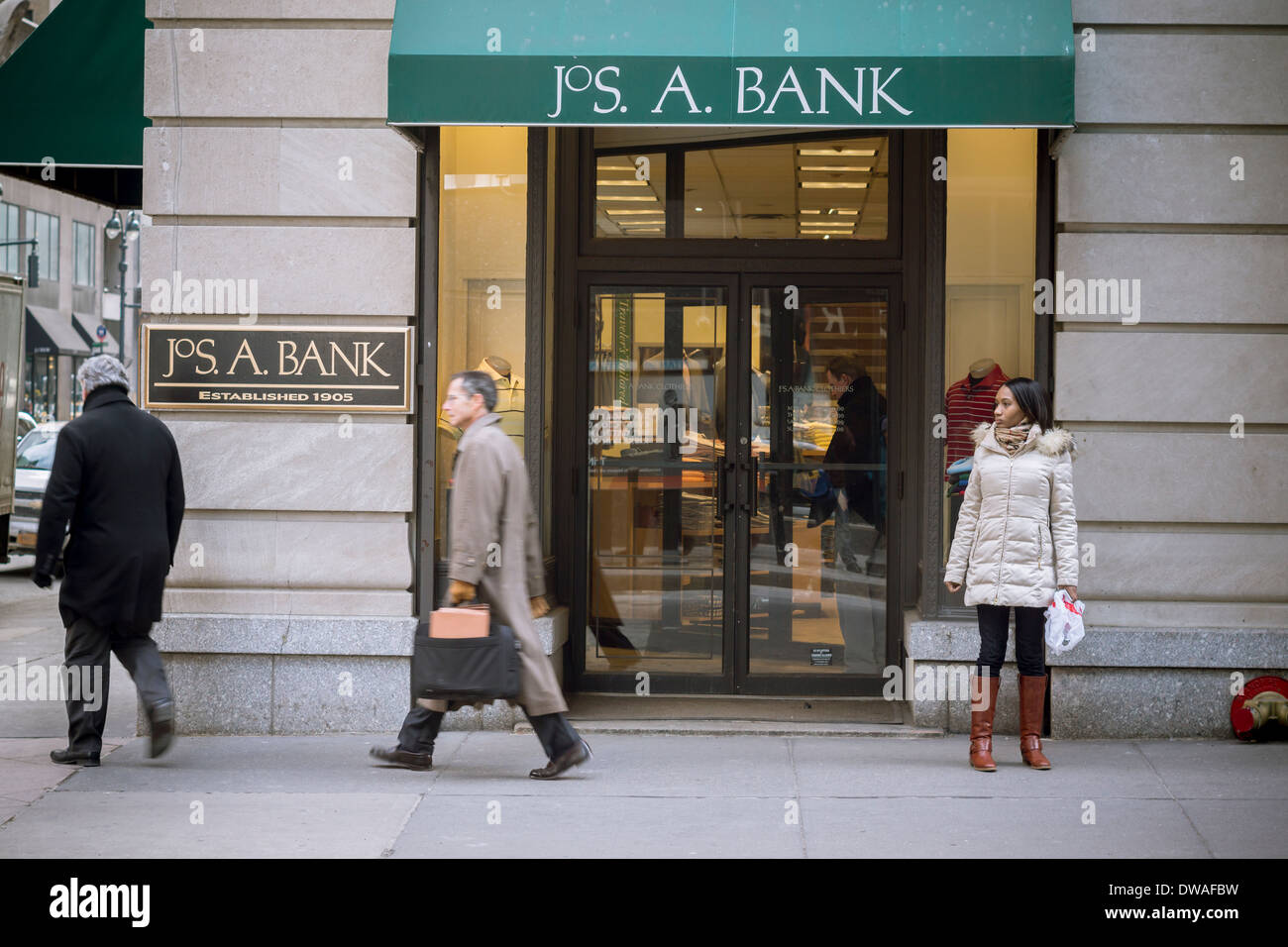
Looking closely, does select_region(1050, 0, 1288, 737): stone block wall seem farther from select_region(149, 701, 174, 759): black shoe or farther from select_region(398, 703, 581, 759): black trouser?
select_region(149, 701, 174, 759): black shoe

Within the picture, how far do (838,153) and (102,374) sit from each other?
15.1ft

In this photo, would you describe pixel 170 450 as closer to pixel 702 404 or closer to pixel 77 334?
pixel 702 404

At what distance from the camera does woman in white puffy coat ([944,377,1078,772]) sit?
22.6 ft

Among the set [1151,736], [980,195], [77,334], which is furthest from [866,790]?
[77,334]

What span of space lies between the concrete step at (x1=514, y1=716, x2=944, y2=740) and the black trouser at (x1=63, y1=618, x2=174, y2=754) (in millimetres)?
2024

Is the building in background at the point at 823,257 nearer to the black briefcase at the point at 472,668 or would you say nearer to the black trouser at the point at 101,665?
the black trouser at the point at 101,665

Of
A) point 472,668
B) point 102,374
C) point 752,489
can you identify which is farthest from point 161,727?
point 752,489

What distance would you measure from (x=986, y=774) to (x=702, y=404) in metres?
3.04

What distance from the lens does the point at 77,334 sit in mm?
53000

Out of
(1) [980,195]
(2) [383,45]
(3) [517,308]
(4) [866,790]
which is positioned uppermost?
(2) [383,45]

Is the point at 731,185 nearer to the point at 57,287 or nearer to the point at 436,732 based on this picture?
the point at 436,732

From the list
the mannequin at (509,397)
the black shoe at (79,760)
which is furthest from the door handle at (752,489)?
the black shoe at (79,760)

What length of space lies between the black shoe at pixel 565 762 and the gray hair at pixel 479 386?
1.74 meters

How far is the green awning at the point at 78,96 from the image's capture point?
341 inches
